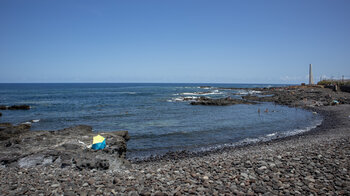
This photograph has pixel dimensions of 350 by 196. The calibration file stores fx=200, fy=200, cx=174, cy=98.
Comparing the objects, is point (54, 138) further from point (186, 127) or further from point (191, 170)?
point (186, 127)

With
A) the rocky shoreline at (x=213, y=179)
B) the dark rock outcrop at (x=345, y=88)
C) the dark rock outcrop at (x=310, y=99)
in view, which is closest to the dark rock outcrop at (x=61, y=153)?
the rocky shoreline at (x=213, y=179)

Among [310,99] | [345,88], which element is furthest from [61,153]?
[345,88]

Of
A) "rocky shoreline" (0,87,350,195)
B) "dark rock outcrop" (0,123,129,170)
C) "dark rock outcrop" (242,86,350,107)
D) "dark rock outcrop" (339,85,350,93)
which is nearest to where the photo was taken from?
"rocky shoreline" (0,87,350,195)

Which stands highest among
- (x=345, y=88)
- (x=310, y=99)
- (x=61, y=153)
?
(x=345, y=88)

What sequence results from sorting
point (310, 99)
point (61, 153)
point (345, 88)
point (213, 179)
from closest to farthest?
1. point (213, 179)
2. point (61, 153)
3. point (310, 99)
4. point (345, 88)

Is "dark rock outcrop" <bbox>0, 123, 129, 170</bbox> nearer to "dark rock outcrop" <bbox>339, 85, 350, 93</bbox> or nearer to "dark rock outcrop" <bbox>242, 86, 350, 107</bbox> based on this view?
"dark rock outcrop" <bbox>242, 86, 350, 107</bbox>

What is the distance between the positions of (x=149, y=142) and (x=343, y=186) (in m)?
12.1

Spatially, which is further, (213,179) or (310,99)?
(310,99)

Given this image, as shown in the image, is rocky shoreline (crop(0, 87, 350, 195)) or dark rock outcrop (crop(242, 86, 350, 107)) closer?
rocky shoreline (crop(0, 87, 350, 195))

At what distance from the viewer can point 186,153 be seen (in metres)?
13.1

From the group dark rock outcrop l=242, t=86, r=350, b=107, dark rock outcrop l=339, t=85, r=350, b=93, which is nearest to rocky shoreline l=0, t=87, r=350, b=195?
dark rock outcrop l=242, t=86, r=350, b=107

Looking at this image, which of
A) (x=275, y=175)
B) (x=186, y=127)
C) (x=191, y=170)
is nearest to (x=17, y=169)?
(x=191, y=170)

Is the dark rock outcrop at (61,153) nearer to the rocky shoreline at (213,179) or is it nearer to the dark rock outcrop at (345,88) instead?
the rocky shoreline at (213,179)

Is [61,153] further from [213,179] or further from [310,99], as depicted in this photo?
[310,99]
